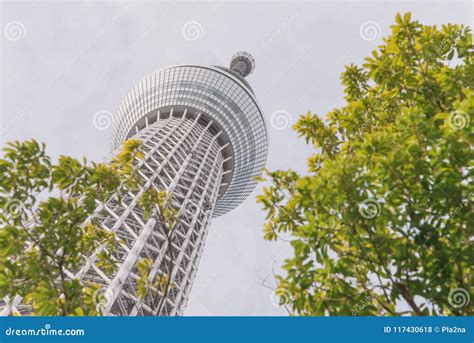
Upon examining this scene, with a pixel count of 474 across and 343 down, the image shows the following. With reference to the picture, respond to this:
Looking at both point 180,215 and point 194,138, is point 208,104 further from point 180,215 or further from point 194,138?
point 180,215

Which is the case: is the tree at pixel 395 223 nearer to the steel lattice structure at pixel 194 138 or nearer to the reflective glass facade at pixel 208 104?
the steel lattice structure at pixel 194 138

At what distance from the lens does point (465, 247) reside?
584 cm

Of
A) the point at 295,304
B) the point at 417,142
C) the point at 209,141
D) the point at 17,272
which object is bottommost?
the point at 295,304

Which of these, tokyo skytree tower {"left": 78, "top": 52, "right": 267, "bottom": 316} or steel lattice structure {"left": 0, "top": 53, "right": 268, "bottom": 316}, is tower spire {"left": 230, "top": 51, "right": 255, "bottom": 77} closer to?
steel lattice structure {"left": 0, "top": 53, "right": 268, "bottom": 316}

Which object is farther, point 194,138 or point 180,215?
point 194,138

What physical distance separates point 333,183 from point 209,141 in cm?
5727

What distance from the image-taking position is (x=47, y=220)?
674 centimetres

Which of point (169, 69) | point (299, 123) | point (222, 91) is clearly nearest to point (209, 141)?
point (222, 91)

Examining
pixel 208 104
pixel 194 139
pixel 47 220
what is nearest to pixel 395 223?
pixel 47 220

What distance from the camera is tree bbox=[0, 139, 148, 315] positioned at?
6074mm

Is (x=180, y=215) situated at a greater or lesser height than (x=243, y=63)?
lesser

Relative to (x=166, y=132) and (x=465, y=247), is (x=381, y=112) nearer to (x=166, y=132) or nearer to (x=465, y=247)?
(x=465, y=247)

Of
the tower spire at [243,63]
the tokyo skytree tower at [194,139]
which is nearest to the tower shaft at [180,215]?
the tokyo skytree tower at [194,139]

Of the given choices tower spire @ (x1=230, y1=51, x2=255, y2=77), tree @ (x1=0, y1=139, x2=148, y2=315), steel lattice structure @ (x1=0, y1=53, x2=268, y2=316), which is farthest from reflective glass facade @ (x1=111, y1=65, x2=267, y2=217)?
tree @ (x1=0, y1=139, x2=148, y2=315)
